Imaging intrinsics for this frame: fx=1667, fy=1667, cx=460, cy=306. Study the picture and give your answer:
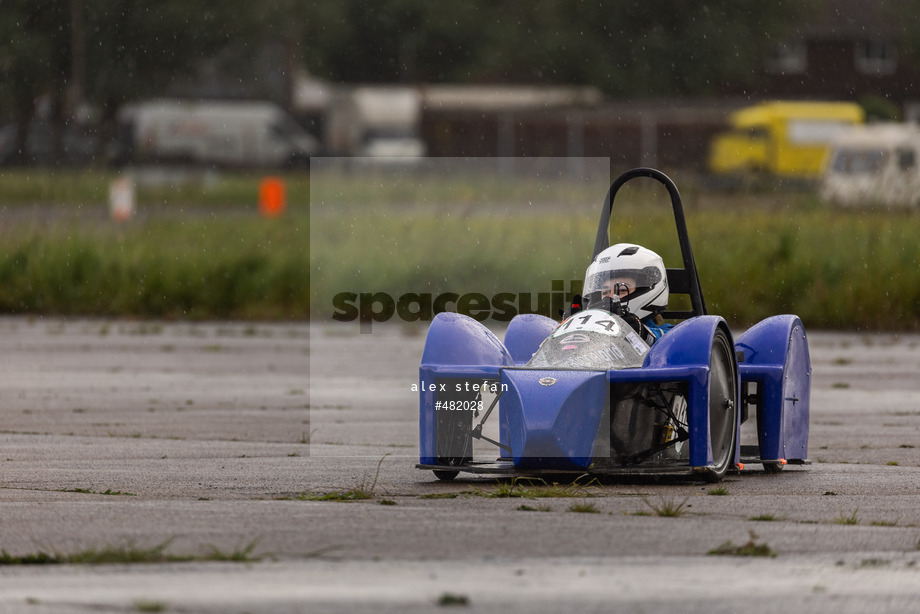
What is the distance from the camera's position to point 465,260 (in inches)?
905

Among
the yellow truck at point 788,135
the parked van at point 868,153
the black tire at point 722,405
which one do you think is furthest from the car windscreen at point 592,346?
the yellow truck at point 788,135

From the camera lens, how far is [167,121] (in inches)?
2803

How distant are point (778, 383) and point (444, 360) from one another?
207cm

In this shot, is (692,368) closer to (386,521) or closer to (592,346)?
(592,346)

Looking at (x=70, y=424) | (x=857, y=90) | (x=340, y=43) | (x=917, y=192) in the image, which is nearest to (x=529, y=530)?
(x=70, y=424)

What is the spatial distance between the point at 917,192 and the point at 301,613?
63.0ft

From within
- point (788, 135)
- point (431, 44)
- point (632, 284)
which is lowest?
point (632, 284)

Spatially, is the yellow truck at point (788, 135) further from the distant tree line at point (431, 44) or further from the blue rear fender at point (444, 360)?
the blue rear fender at point (444, 360)

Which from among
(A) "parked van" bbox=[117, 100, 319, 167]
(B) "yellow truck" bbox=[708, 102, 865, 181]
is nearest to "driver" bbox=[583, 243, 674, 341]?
(B) "yellow truck" bbox=[708, 102, 865, 181]

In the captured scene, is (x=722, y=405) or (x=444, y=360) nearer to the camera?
(x=444, y=360)

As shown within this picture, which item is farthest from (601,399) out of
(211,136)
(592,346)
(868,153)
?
(211,136)

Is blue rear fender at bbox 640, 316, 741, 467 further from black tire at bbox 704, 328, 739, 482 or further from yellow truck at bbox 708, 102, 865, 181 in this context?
yellow truck at bbox 708, 102, 865, 181

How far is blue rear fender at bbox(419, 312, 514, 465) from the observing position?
8.53 meters

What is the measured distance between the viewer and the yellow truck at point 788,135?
56.7 m
